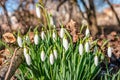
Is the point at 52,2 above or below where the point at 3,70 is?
above

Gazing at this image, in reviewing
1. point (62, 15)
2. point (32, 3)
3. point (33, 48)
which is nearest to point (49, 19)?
point (33, 48)

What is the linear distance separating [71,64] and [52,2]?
717 centimetres

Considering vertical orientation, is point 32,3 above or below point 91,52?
above

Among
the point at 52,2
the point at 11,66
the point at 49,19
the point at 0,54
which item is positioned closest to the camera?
the point at 11,66

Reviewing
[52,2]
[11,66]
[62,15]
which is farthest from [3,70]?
[62,15]

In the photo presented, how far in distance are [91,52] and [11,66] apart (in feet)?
3.06

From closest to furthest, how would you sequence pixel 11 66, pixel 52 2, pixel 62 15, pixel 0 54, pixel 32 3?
1. pixel 11 66
2. pixel 0 54
3. pixel 32 3
4. pixel 52 2
5. pixel 62 15

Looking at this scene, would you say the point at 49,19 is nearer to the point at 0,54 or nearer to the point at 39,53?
the point at 39,53

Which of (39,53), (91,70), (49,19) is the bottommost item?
(91,70)

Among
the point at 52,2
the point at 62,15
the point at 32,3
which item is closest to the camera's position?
the point at 32,3

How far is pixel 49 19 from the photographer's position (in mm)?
4215

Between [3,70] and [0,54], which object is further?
[0,54]

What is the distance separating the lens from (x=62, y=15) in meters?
12.1

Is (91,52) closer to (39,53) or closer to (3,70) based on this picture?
(39,53)
